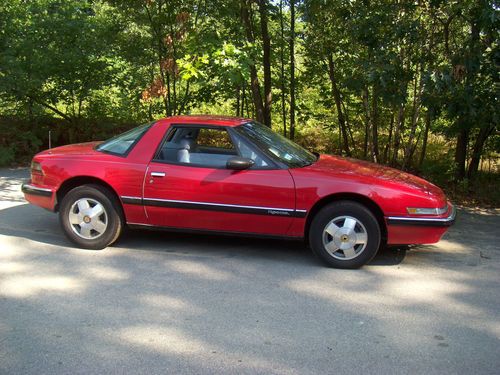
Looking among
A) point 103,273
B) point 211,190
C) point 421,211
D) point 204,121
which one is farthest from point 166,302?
point 421,211

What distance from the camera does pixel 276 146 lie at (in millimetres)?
5754

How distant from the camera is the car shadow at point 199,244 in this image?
559 cm

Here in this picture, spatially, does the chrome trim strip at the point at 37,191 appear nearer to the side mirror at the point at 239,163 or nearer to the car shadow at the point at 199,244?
the car shadow at the point at 199,244

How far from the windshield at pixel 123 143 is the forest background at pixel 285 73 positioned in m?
2.22

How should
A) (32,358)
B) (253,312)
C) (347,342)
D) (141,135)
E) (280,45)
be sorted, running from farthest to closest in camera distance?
(280,45), (141,135), (253,312), (347,342), (32,358)

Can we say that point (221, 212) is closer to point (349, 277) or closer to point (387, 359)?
point (349, 277)

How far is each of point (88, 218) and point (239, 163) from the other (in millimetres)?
A: 1776

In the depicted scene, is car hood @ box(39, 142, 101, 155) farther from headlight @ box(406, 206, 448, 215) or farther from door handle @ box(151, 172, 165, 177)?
headlight @ box(406, 206, 448, 215)

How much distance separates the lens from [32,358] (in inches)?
134

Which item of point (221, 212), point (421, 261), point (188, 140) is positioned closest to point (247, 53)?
point (188, 140)

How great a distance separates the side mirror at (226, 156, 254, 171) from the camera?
5242mm

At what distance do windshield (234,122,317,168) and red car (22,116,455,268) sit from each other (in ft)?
0.07

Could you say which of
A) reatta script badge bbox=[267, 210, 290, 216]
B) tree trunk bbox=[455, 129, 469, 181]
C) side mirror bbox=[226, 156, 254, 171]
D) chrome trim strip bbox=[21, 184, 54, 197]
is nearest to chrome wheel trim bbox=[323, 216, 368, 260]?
reatta script badge bbox=[267, 210, 290, 216]

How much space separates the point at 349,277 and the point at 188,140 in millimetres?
2232
